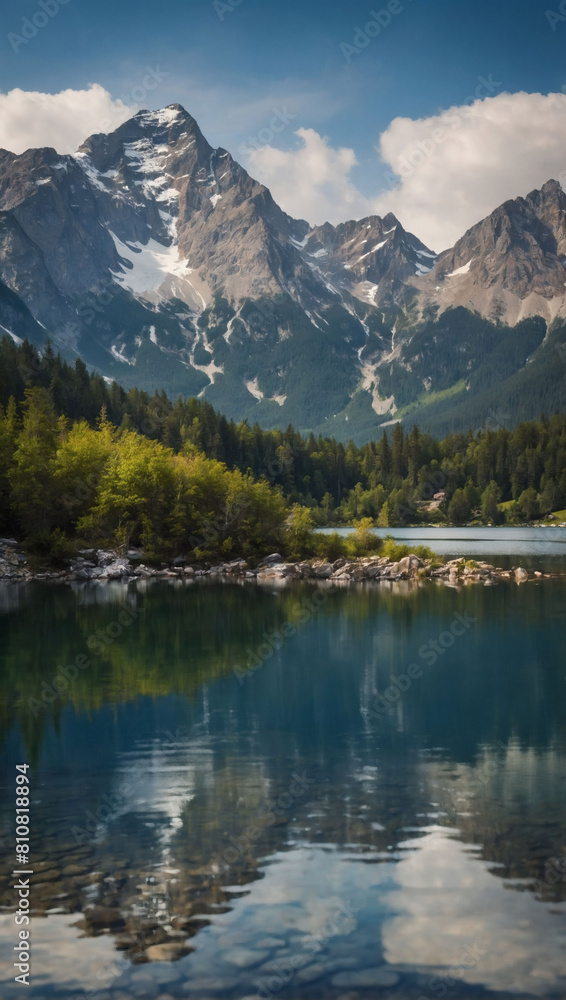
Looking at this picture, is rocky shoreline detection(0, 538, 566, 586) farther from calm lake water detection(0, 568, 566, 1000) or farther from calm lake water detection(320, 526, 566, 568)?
calm lake water detection(0, 568, 566, 1000)

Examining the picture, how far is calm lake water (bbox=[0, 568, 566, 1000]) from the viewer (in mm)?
10219

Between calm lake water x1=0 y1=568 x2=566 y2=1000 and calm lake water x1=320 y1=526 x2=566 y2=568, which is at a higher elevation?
calm lake water x1=320 y1=526 x2=566 y2=568

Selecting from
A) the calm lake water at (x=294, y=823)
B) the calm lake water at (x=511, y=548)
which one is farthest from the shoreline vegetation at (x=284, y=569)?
the calm lake water at (x=294, y=823)

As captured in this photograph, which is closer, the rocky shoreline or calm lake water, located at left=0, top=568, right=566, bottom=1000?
calm lake water, located at left=0, top=568, right=566, bottom=1000

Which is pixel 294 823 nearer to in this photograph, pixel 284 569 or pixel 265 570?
pixel 284 569

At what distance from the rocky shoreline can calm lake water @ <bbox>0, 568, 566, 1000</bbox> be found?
36.5 meters

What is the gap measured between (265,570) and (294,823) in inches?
2421

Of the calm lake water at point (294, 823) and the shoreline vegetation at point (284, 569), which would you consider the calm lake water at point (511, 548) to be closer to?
the shoreline vegetation at point (284, 569)

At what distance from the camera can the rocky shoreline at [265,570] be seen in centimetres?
7025

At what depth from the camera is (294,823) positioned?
14.9 metres

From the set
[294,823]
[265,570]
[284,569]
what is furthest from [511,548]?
[294,823]

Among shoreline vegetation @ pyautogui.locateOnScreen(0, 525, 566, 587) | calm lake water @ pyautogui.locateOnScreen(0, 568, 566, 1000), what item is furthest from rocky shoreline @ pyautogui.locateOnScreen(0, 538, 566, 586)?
calm lake water @ pyautogui.locateOnScreen(0, 568, 566, 1000)

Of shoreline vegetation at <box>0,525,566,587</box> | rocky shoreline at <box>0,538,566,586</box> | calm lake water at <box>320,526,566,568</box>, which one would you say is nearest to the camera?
rocky shoreline at <box>0,538,566,586</box>

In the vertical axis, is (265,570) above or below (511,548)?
below
